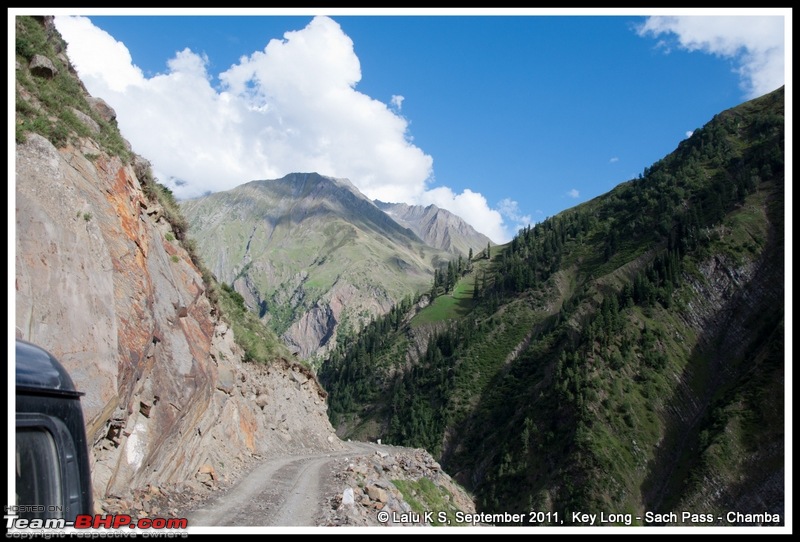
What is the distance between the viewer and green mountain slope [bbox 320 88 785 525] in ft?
233

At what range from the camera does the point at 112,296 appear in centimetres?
1216

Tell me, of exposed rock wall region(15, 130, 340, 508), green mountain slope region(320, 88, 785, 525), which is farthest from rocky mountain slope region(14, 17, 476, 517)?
green mountain slope region(320, 88, 785, 525)

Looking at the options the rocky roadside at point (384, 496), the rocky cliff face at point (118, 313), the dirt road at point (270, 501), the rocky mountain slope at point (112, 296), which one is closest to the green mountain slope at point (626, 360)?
the rocky roadside at point (384, 496)

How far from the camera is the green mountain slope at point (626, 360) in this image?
71.1m

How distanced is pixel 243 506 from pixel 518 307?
133m

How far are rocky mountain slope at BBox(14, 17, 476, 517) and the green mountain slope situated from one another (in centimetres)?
6111

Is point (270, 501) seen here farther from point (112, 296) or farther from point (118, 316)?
point (112, 296)

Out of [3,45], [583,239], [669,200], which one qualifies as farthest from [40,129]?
[583,239]

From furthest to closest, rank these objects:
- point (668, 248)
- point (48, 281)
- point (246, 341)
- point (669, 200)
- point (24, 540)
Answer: point (669, 200) → point (668, 248) → point (246, 341) → point (48, 281) → point (24, 540)

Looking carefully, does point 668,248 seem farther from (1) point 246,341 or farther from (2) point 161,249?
(2) point 161,249

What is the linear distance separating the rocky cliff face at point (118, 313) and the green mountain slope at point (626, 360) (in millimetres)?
60684

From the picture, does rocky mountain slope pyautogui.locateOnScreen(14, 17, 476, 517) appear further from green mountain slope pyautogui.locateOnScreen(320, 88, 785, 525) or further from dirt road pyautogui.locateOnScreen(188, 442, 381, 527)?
green mountain slope pyautogui.locateOnScreen(320, 88, 785, 525)

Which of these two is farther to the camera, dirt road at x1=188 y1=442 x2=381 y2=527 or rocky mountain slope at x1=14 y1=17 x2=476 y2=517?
dirt road at x1=188 y1=442 x2=381 y2=527

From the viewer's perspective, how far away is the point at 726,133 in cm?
15700
